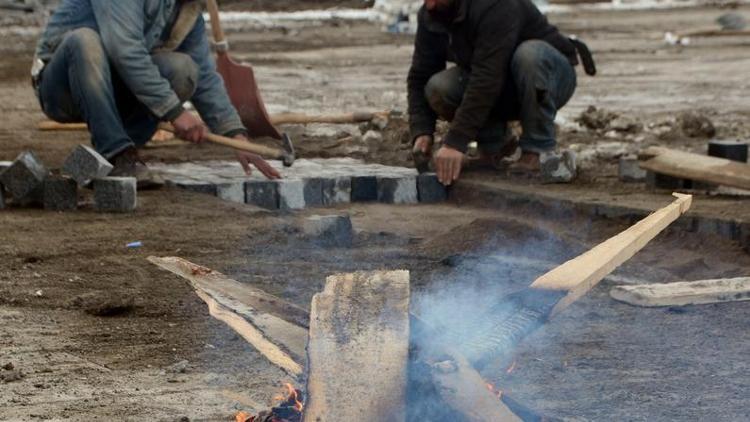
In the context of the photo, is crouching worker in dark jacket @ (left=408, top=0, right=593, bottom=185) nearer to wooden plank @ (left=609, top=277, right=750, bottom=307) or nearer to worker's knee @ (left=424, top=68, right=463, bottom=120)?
worker's knee @ (left=424, top=68, right=463, bottom=120)

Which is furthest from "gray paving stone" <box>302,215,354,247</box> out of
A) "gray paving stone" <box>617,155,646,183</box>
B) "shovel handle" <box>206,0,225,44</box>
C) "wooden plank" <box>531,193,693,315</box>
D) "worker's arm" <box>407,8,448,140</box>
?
"shovel handle" <box>206,0,225,44</box>

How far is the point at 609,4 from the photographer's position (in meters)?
25.4

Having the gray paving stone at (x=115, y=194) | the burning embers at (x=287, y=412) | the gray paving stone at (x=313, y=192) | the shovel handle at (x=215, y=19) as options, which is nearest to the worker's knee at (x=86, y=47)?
the gray paving stone at (x=115, y=194)

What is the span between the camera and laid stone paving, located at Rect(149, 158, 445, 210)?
Result: 25.2ft

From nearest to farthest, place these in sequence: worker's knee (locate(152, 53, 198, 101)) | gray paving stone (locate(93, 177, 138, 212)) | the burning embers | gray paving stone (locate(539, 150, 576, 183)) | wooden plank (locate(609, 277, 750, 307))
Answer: the burning embers
wooden plank (locate(609, 277, 750, 307))
gray paving stone (locate(93, 177, 138, 212))
worker's knee (locate(152, 53, 198, 101))
gray paving stone (locate(539, 150, 576, 183))

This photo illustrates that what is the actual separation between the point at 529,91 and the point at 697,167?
115 cm

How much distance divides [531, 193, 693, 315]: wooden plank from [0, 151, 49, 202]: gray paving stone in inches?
139

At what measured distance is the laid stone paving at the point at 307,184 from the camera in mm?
7676

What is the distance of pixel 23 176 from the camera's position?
7.05 metres

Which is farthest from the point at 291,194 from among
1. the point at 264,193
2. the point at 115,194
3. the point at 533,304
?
the point at 533,304

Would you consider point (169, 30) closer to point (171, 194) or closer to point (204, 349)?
point (171, 194)

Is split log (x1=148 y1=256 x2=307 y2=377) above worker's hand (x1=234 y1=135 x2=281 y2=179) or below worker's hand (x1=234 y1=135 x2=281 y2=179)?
above

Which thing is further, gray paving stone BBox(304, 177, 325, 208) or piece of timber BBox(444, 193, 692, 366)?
gray paving stone BBox(304, 177, 325, 208)

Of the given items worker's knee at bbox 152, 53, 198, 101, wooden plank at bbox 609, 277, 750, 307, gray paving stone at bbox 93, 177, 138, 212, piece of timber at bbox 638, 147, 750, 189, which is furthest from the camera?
worker's knee at bbox 152, 53, 198, 101
